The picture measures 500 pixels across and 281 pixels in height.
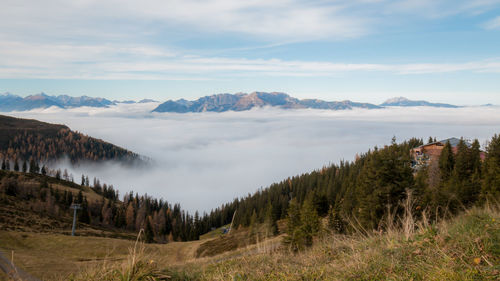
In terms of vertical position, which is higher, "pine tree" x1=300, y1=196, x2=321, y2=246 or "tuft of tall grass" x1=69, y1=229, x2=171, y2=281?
"tuft of tall grass" x1=69, y1=229, x2=171, y2=281

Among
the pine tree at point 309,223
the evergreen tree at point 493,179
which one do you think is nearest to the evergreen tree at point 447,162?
the evergreen tree at point 493,179

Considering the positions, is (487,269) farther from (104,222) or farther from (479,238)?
(104,222)

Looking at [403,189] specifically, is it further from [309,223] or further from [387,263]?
[387,263]

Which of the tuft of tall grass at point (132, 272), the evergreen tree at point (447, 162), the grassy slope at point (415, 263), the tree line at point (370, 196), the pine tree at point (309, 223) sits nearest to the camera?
the grassy slope at point (415, 263)

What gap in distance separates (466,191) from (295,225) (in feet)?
81.7

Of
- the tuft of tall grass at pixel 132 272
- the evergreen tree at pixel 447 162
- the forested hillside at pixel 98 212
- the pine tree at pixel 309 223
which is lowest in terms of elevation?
the forested hillside at pixel 98 212

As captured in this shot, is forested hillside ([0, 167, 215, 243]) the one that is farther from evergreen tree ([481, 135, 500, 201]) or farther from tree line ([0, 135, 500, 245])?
evergreen tree ([481, 135, 500, 201])

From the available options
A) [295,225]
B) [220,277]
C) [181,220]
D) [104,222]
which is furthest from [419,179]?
[104,222]

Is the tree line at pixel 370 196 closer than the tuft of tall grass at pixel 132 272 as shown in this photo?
No

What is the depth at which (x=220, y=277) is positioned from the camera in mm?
4910

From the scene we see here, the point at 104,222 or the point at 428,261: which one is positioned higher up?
the point at 428,261

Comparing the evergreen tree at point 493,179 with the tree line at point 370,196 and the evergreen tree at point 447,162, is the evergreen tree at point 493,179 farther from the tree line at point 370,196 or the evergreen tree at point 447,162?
the evergreen tree at point 447,162

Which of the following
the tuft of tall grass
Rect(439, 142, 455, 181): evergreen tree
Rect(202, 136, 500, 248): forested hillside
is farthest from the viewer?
Rect(439, 142, 455, 181): evergreen tree

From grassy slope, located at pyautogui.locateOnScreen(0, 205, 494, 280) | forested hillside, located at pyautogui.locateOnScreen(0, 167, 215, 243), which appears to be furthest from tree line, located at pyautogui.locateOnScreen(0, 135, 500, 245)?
grassy slope, located at pyautogui.locateOnScreen(0, 205, 494, 280)
